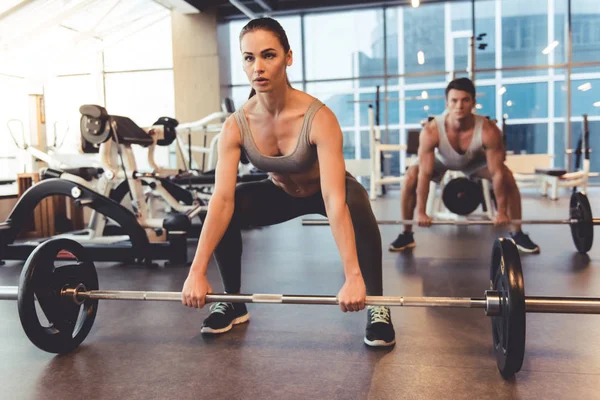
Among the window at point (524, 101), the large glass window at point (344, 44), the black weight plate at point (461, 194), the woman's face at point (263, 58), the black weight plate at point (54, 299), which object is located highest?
the large glass window at point (344, 44)

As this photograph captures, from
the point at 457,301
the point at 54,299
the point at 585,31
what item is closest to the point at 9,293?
the point at 54,299

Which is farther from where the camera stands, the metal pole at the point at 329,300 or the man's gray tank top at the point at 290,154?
the man's gray tank top at the point at 290,154

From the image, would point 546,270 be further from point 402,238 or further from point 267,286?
point 267,286

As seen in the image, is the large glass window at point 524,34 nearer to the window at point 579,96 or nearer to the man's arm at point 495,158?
the window at point 579,96

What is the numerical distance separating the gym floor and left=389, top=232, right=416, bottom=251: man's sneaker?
0.71m

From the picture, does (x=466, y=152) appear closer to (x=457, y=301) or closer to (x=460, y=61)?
(x=457, y=301)

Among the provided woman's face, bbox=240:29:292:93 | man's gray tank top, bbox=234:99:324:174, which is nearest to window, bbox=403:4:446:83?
man's gray tank top, bbox=234:99:324:174

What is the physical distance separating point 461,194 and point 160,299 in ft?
7.93

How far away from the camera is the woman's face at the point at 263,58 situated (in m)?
1.30

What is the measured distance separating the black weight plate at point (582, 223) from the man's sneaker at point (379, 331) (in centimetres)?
159

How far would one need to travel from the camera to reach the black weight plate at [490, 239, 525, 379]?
1120mm

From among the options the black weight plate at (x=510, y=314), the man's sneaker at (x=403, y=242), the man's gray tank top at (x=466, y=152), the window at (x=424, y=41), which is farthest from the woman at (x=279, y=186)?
the window at (x=424, y=41)

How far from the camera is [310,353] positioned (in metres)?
1.44

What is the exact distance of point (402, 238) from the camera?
3.18 metres
